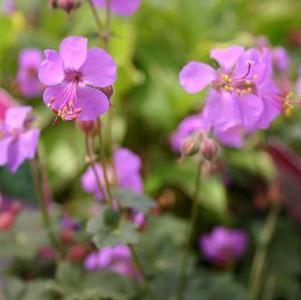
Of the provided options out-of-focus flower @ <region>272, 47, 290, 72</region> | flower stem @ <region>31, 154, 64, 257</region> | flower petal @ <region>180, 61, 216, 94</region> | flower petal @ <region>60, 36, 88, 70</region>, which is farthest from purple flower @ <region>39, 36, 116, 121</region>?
out-of-focus flower @ <region>272, 47, 290, 72</region>

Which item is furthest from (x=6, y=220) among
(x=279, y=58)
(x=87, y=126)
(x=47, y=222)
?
(x=279, y=58)

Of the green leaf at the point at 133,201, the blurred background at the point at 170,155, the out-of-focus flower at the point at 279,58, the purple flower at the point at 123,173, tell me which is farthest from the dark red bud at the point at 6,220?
the out-of-focus flower at the point at 279,58

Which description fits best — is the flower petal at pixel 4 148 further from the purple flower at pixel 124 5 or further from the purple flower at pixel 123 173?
the purple flower at pixel 124 5

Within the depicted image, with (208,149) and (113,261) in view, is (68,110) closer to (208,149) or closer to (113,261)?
(208,149)

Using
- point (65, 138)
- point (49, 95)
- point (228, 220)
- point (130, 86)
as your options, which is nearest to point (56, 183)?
point (65, 138)

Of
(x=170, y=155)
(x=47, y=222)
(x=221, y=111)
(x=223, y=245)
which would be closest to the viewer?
(x=221, y=111)

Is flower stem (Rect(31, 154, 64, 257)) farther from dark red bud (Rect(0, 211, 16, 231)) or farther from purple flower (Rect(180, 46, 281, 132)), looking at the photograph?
purple flower (Rect(180, 46, 281, 132))
